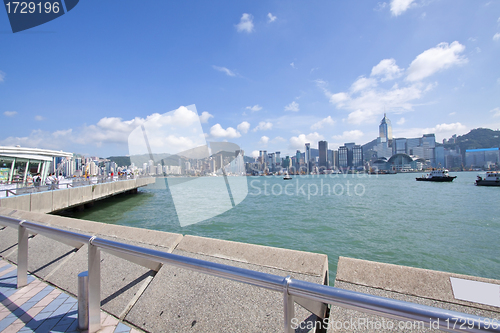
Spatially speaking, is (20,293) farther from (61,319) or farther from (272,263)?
(272,263)

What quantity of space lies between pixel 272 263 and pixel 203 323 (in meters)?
1.19

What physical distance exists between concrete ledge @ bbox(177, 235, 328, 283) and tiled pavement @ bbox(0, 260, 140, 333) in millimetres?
1491

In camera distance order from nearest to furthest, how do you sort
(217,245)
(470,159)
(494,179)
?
(217,245)
(494,179)
(470,159)

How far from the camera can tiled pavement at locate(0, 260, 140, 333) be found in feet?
9.05

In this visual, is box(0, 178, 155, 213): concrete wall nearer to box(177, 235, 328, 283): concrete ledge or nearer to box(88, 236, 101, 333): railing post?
box(177, 235, 328, 283): concrete ledge

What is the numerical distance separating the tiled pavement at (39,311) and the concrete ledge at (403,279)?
2.73 meters

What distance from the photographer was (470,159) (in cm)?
18250

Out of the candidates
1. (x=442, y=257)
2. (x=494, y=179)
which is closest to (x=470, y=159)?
(x=494, y=179)

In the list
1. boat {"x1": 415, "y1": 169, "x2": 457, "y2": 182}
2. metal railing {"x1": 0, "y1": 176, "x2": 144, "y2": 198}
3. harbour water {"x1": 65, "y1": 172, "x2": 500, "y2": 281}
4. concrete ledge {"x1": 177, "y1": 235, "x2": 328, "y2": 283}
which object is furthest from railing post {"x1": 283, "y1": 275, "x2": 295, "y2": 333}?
boat {"x1": 415, "y1": 169, "x2": 457, "y2": 182}

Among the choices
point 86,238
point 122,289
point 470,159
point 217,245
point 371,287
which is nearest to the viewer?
point 86,238

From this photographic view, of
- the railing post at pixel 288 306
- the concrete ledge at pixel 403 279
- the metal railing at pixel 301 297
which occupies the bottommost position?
the concrete ledge at pixel 403 279

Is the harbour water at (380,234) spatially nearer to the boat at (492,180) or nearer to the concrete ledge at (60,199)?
the concrete ledge at (60,199)

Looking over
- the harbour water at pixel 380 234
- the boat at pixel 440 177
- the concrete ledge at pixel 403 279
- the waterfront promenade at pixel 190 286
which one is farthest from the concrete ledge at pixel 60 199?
the boat at pixel 440 177

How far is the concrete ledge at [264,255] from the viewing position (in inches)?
130
